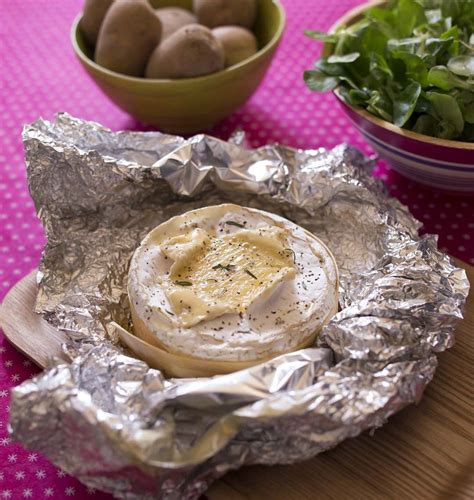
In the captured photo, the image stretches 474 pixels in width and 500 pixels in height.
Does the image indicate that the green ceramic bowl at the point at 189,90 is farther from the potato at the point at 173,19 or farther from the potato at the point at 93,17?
the potato at the point at 173,19

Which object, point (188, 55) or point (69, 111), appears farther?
point (69, 111)

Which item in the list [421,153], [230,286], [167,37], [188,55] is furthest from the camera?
[167,37]

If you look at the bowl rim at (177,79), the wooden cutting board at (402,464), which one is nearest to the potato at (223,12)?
the bowl rim at (177,79)

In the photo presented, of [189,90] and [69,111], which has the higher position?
[189,90]

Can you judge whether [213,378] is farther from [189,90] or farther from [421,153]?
[189,90]

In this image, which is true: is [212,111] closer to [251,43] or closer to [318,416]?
[251,43]

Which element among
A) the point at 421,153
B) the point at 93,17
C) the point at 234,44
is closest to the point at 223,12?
the point at 234,44

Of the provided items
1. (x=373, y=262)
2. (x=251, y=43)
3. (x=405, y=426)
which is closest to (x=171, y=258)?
(x=373, y=262)
